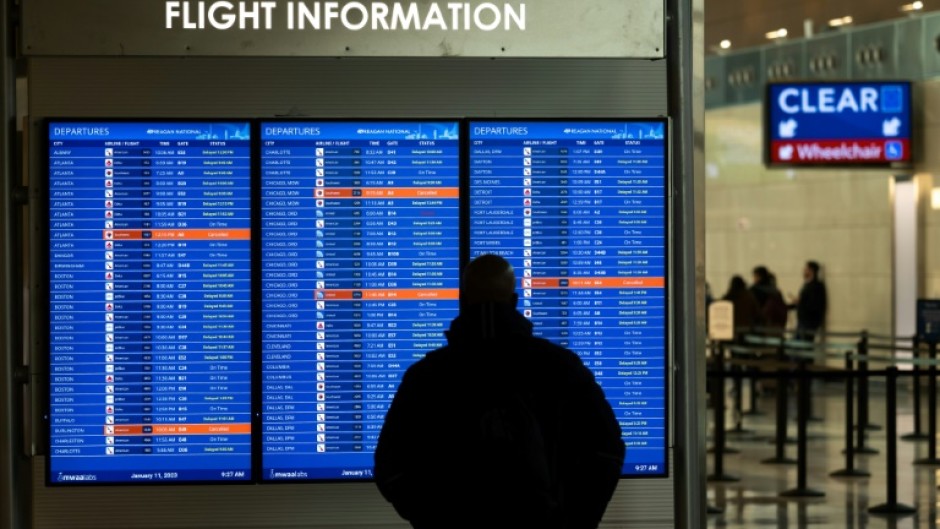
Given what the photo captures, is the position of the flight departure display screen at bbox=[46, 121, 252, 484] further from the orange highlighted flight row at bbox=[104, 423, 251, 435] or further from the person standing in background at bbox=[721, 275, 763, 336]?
the person standing in background at bbox=[721, 275, 763, 336]

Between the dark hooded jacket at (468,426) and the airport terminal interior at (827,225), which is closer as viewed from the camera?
the dark hooded jacket at (468,426)

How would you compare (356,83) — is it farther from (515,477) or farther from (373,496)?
(515,477)

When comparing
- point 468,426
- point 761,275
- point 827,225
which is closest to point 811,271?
point 761,275

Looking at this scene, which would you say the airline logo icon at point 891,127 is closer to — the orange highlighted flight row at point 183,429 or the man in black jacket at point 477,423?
the orange highlighted flight row at point 183,429

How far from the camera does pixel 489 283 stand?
515 centimetres

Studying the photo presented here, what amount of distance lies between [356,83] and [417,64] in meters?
0.25

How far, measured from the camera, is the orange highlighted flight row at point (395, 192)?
22.2ft

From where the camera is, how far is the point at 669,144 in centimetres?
677

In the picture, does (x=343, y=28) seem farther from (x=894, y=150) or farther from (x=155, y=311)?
(x=894, y=150)

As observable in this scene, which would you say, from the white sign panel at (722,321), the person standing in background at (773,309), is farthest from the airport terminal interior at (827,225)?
the person standing in background at (773,309)

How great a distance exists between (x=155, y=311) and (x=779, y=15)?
71.0ft

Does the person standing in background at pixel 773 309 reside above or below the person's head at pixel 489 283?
below

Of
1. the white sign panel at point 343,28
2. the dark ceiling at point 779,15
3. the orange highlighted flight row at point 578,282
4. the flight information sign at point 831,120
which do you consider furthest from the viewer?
the dark ceiling at point 779,15

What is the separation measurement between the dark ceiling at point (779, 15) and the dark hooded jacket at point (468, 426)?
20.5 m
